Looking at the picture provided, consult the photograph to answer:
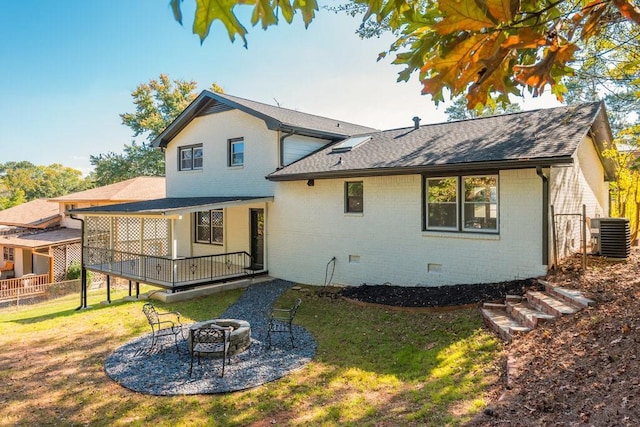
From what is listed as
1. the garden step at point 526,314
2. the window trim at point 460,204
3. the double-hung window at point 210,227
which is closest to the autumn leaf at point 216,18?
the garden step at point 526,314

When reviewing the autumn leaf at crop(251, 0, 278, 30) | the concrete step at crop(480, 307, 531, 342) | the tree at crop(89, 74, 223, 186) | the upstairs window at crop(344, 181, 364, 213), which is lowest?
the concrete step at crop(480, 307, 531, 342)

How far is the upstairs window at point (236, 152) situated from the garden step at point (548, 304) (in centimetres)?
1159

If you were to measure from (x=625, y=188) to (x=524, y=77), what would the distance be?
14594 millimetres

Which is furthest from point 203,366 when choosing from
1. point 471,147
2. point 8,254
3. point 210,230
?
point 8,254

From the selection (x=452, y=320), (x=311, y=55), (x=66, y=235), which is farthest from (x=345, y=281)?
(x=66, y=235)

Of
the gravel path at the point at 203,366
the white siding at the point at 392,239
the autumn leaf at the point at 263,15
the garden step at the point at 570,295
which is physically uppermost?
the autumn leaf at the point at 263,15

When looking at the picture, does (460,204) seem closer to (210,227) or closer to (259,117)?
(259,117)

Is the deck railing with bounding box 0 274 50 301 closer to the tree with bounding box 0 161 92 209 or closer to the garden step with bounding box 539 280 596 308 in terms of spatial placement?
the garden step with bounding box 539 280 596 308

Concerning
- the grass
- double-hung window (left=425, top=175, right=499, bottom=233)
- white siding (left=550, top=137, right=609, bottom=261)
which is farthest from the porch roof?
white siding (left=550, top=137, right=609, bottom=261)

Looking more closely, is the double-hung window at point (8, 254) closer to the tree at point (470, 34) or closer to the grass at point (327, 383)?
the grass at point (327, 383)

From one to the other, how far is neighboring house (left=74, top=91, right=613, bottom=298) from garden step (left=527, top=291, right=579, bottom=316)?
1.47 meters

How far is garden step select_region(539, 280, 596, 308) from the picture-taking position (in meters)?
6.85

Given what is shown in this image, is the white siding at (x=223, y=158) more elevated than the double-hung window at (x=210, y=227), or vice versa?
the white siding at (x=223, y=158)

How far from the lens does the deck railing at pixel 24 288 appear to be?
67.2ft
